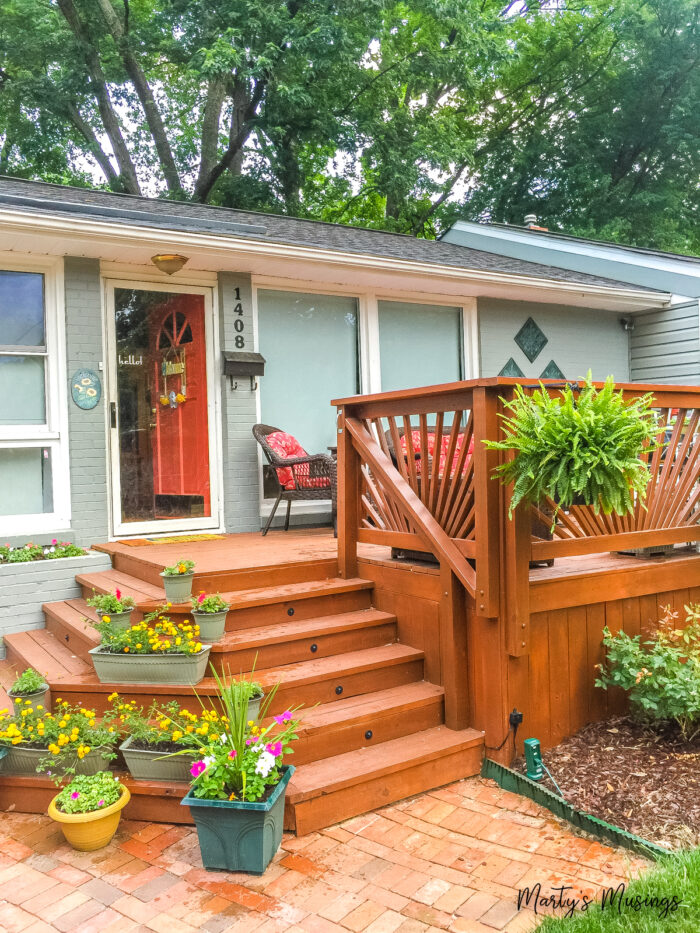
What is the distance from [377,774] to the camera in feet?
9.77

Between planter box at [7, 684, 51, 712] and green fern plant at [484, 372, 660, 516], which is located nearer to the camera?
green fern plant at [484, 372, 660, 516]

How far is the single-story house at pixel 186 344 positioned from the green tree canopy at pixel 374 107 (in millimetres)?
7801

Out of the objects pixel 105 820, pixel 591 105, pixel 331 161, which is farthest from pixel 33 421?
pixel 591 105

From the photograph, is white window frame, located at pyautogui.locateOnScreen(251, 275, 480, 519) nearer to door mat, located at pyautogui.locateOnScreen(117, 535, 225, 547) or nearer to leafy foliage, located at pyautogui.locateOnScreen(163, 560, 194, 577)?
door mat, located at pyautogui.locateOnScreen(117, 535, 225, 547)

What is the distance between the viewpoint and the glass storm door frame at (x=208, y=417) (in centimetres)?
541

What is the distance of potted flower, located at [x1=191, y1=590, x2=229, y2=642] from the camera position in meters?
3.32

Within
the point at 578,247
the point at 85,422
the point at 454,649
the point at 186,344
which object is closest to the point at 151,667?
the point at 454,649

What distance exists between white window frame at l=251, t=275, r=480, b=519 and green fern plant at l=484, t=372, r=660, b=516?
320 cm

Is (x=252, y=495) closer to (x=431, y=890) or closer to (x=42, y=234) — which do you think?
(x=42, y=234)

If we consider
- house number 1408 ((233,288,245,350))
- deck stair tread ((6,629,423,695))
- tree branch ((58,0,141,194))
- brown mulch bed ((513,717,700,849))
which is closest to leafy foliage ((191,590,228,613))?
deck stair tread ((6,629,423,695))

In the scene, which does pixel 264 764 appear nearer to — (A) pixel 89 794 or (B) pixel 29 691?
(A) pixel 89 794

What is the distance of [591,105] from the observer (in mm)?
17594

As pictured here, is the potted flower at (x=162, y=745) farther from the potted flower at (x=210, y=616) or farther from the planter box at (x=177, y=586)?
the planter box at (x=177, y=586)

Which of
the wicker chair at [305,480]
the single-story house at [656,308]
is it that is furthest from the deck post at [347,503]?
the single-story house at [656,308]
